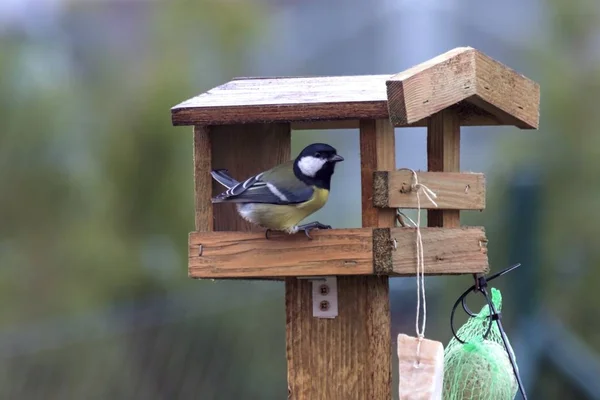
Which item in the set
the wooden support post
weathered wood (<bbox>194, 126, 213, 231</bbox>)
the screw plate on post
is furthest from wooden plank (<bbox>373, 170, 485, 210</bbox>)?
weathered wood (<bbox>194, 126, 213, 231</bbox>)

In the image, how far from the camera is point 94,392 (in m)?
3.34

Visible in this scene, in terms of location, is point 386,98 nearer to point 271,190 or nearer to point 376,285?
point 271,190

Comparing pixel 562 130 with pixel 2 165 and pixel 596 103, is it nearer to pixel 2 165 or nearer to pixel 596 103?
pixel 596 103

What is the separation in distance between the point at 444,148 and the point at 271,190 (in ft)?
1.22

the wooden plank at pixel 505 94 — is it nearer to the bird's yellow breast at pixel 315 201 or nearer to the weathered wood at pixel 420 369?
the bird's yellow breast at pixel 315 201

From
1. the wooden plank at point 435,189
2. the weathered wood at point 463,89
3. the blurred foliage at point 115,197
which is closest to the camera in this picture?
the weathered wood at point 463,89

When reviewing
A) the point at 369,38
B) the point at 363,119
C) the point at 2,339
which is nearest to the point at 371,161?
the point at 363,119

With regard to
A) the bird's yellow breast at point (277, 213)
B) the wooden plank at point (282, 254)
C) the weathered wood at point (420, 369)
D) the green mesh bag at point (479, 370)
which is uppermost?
the bird's yellow breast at point (277, 213)

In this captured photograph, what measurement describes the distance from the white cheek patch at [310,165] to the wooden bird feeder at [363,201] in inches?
4.0

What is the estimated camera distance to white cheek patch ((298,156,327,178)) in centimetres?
182

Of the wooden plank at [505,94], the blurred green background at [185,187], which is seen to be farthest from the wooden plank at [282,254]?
the blurred green background at [185,187]

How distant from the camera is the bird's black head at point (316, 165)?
1.82 metres

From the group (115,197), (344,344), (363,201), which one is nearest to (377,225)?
(363,201)

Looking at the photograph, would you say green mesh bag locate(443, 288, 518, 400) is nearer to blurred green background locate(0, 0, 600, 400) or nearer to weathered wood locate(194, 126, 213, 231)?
weathered wood locate(194, 126, 213, 231)
